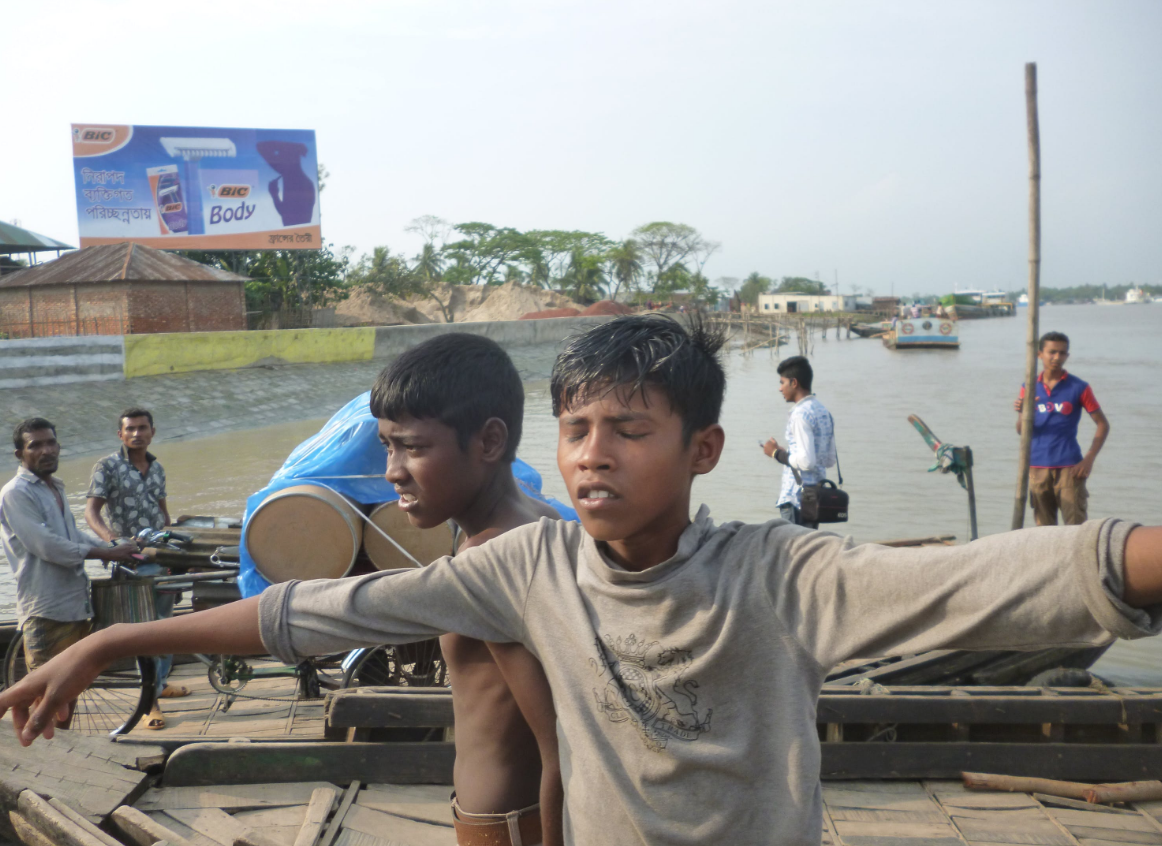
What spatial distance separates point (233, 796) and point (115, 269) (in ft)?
89.5

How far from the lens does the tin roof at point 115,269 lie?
26984 millimetres

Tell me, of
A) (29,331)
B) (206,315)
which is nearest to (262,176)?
(206,315)

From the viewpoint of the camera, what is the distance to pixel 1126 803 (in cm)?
347

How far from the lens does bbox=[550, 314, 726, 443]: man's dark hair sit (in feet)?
4.25

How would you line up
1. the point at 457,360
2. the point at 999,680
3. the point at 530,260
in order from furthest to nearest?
the point at 530,260, the point at 999,680, the point at 457,360

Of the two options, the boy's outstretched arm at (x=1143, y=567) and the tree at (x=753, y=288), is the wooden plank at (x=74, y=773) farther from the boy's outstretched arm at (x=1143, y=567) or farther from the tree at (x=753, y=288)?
the tree at (x=753, y=288)

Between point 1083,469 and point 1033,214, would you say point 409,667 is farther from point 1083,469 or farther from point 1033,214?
point 1083,469

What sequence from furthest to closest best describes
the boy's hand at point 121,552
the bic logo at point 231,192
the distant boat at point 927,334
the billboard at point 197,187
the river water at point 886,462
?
the distant boat at point 927,334 < the bic logo at point 231,192 < the billboard at point 197,187 < the river water at point 886,462 < the boy's hand at point 121,552

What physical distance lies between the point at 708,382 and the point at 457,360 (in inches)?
30.6

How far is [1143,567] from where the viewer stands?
0.89m

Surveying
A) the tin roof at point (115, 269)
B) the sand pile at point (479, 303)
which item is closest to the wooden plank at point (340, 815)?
the tin roof at point (115, 269)

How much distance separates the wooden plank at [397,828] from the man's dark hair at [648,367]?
239 cm

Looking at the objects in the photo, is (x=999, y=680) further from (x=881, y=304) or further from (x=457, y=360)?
(x=881, y=304)

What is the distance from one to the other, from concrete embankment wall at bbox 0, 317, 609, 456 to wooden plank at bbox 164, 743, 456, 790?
14.1 metres
